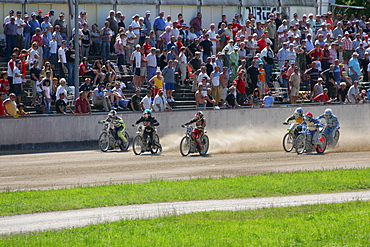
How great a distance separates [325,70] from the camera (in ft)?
110

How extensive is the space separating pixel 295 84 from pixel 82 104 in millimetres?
10340

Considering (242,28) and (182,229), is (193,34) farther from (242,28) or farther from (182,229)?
(182,229)

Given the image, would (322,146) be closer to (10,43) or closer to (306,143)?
(306,143)

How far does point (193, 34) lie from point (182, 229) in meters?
21.5

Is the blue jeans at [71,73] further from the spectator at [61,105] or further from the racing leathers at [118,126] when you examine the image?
the racing leathers at [118,126]

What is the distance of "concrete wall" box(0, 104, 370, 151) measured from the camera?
24516mm

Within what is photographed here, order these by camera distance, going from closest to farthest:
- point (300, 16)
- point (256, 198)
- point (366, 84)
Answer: point (256, 198) → point (366, 84) → point (300, 16)

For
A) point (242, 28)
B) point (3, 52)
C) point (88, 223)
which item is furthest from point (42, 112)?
point (88, 223)

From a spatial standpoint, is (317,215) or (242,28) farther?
(242,28)

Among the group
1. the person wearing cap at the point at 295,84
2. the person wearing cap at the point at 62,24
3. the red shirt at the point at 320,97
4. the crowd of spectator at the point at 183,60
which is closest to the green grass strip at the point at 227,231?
the crowd of spectator at the point at 183,60

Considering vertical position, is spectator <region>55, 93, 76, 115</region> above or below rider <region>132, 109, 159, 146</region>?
above

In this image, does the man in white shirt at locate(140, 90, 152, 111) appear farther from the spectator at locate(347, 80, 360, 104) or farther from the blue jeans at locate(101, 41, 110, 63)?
the spectator at locate(347, 80, 360, 104)

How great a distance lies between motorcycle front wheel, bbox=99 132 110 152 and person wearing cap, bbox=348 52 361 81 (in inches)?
557

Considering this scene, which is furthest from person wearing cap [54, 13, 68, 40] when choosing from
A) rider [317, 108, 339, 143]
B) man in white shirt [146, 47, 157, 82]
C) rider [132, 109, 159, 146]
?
rider [317, 108, 339, 143]
